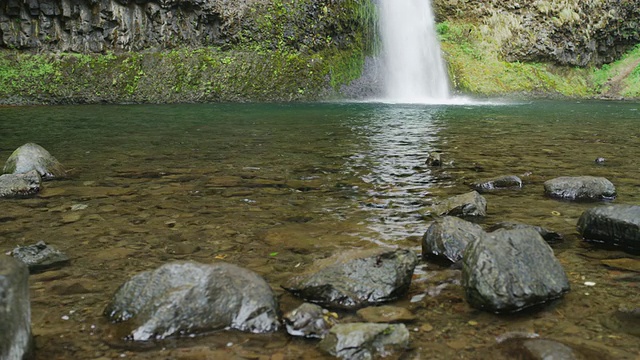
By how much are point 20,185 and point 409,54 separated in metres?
29.2

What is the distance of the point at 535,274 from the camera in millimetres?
3217

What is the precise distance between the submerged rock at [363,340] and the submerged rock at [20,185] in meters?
5.10

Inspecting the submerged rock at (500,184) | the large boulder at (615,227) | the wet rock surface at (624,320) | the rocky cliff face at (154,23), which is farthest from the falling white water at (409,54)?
the wet rock surface at (624,320)

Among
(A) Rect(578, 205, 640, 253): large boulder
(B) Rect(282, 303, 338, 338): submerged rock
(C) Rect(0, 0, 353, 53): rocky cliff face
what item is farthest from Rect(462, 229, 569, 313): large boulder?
(C) Rect(0, 0, 353, 53): rocky cliff face

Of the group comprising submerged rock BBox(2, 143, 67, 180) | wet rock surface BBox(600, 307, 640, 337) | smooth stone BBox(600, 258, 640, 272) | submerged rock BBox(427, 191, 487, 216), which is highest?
submerged rock BBox(2, 143, 67, 180)

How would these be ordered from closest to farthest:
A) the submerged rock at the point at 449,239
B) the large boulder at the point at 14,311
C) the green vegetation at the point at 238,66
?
the large boulder at the point at 14,311 → the submerged rock at the point at 449,239 → the green vegetation at the point at 238,66

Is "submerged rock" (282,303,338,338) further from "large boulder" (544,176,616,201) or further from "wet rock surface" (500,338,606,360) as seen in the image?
"large boulder" (544,176,616,201)

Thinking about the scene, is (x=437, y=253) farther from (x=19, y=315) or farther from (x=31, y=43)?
(x=31, y=43)

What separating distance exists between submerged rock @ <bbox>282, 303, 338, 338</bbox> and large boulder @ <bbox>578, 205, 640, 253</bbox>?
2.72 metres

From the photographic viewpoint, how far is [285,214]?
5.36 meters

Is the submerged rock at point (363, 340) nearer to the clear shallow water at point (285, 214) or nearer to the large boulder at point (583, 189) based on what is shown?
the clear shallow water at point (285, 214)

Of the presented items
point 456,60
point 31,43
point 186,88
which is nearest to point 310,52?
point 186,88

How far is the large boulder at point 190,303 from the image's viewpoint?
2812 millimetres

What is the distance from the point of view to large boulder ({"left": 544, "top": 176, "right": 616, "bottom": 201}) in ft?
19.3
